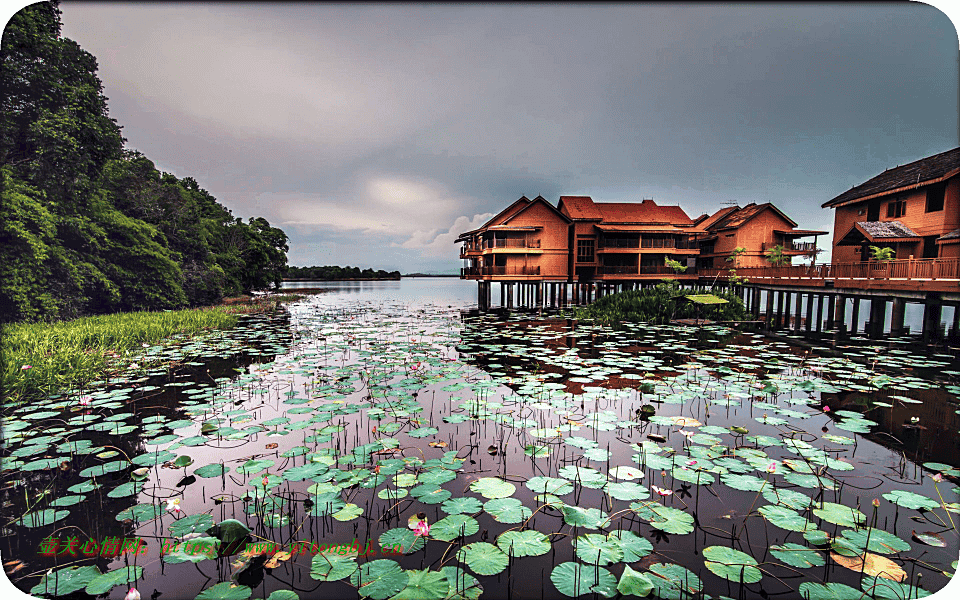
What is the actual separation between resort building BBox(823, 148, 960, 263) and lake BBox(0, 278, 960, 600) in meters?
14.8

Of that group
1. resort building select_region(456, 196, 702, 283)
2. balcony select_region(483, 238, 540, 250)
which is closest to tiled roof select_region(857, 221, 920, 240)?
resort building select_region(456, 196, 702, 283)

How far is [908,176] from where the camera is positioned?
1819 centimetres

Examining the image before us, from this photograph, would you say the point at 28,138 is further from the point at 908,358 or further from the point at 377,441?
the point at 908,358

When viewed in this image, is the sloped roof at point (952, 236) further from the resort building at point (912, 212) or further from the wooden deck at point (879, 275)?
the wooden deck at point (879, 275)

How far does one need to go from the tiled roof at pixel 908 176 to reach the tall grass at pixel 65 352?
28184mm

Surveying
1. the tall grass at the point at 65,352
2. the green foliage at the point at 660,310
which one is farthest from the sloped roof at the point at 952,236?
the tall grass at the point at 65,352

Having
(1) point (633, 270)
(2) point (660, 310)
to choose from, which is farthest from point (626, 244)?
(2) point (660, 310)

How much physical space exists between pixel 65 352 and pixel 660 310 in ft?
63.5

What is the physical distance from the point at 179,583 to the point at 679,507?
3655mm

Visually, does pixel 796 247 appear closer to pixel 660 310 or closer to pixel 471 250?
pixel 660 310

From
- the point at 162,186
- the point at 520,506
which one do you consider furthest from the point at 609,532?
the point at 162,186

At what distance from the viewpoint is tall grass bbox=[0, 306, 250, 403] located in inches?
235

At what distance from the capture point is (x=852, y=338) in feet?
45.4

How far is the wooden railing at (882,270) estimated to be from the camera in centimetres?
1134
